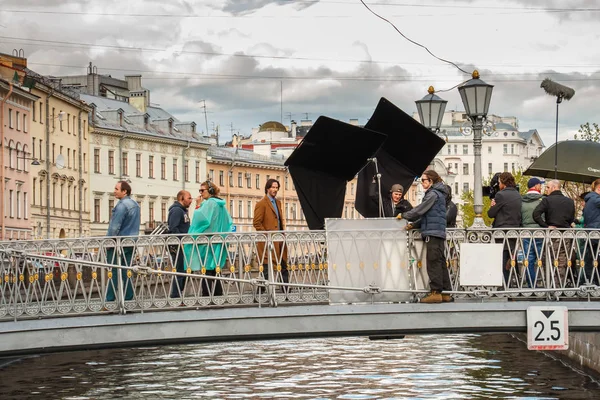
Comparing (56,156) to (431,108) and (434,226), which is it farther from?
(434,226)

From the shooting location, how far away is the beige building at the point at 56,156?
71.9 meters

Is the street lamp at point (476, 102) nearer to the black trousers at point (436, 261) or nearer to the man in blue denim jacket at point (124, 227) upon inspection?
the black trousers at point (436, 261)

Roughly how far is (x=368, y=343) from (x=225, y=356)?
521cm

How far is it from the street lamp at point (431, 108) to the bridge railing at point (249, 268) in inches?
242

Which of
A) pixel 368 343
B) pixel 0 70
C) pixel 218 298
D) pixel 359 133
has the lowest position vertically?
pixel 368 343

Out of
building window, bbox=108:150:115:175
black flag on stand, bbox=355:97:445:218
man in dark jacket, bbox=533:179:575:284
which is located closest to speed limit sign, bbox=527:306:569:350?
man in dark jacket, bbox=533:179:575:284

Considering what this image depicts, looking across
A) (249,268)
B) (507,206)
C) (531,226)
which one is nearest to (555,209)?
(531,226)

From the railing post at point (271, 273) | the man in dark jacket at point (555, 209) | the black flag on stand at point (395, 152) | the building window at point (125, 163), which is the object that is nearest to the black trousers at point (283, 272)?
the railing post at point (271, 273)

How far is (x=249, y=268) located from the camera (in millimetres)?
15352

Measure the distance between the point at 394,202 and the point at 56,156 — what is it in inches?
2419

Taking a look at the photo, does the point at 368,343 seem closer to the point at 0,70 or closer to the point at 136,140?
the point at 0,70

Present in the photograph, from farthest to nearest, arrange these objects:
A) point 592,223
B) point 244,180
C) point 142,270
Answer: point 244,180 → point 592,223 → point 142,270

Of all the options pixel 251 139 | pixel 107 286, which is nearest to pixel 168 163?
pixel 251 139

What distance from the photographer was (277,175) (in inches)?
4461
